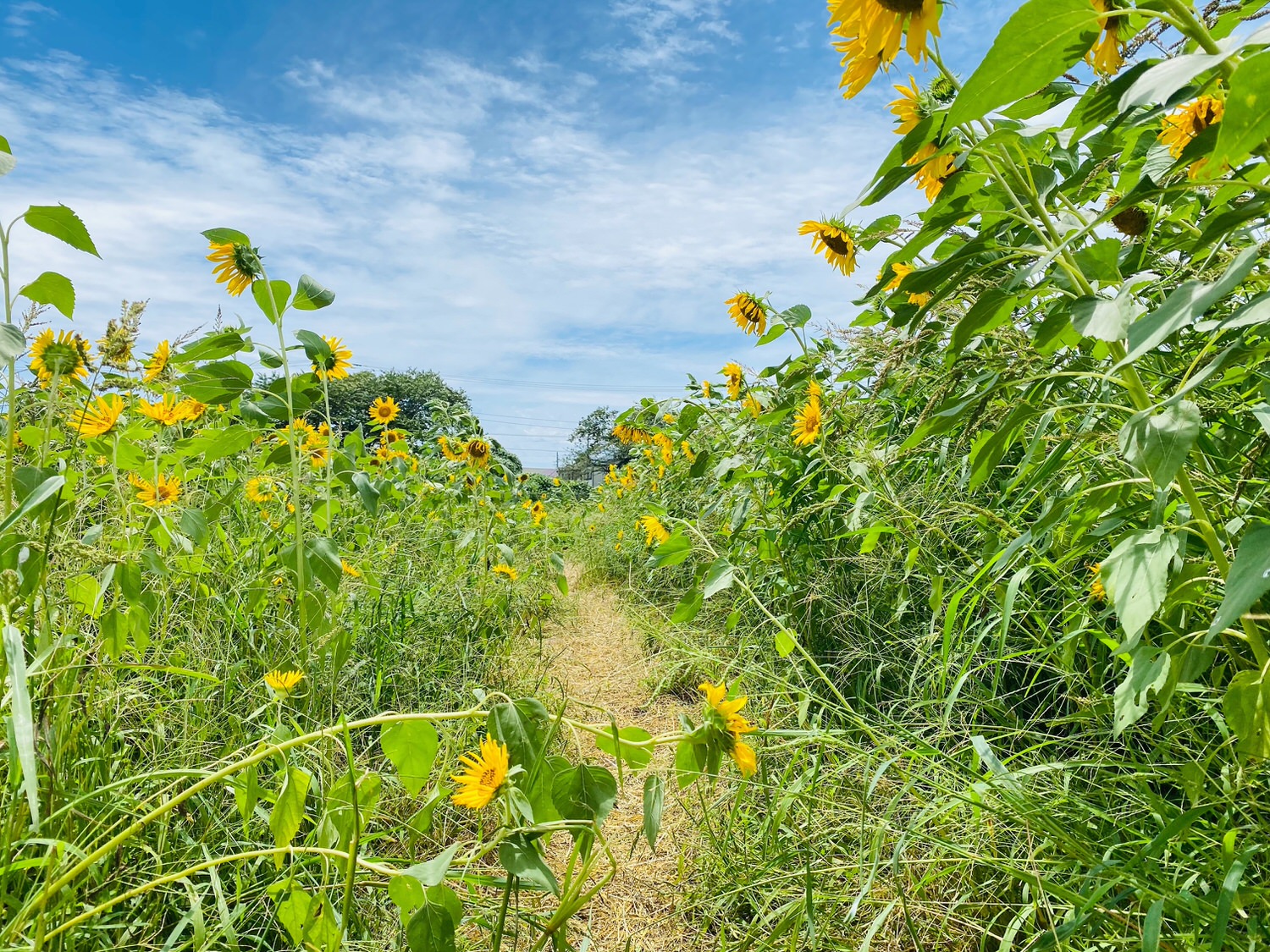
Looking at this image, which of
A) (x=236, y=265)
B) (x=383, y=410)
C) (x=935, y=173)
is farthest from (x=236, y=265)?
(x=383, y=410)

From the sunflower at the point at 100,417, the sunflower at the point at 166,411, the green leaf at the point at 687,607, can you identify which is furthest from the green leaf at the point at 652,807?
the sunflower at the point at 166,411

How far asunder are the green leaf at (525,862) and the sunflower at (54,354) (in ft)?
2.92

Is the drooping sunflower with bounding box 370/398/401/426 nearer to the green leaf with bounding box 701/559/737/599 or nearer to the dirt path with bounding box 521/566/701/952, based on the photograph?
the dirt path with bounding box 521/566/701/952

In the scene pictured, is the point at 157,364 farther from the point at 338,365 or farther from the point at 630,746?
the point at 630,746

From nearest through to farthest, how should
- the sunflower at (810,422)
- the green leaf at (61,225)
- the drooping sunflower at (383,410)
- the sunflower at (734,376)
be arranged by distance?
1. the green leaf at (61,225)
2. the sunflower at (810,422)
3. the sunflower at (734,376)
4. the drooping sunflower at (383,410)

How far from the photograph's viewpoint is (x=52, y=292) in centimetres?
79

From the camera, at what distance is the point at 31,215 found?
76 cm

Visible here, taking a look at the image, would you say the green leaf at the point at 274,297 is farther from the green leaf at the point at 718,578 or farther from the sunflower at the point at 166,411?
the sunflower at the point at 166,411

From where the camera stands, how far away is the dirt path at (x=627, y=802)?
1134mm

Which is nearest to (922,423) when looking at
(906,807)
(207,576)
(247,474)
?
(906,807)

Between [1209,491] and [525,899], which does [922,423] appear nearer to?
[1209,491]

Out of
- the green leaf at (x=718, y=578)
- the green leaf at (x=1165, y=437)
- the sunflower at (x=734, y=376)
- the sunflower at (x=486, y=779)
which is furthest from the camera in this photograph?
the sunflower at (x=734, y=376)

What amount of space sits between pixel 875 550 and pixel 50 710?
1.72 meters

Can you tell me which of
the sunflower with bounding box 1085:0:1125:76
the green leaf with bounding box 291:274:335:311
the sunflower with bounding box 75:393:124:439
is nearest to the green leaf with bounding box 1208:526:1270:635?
the sunflower with bounding box 1085:0:1125:76
